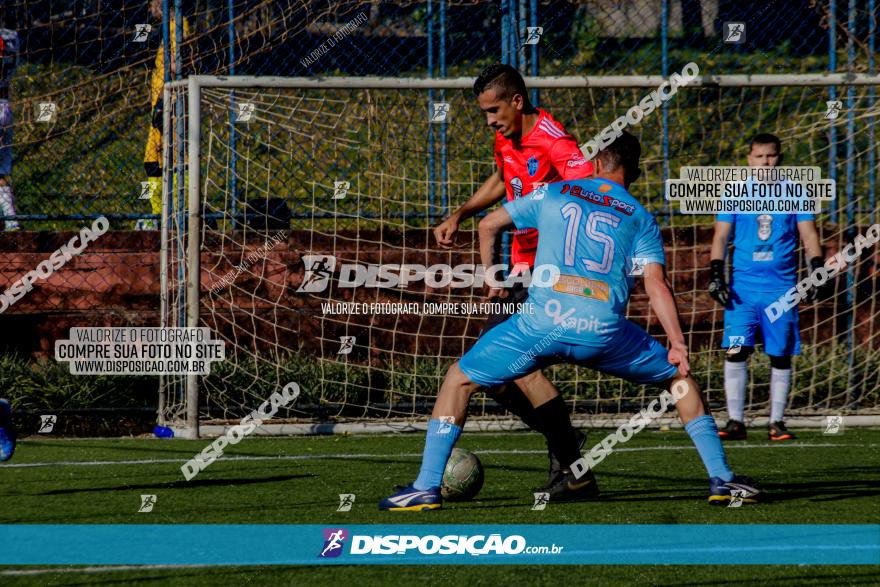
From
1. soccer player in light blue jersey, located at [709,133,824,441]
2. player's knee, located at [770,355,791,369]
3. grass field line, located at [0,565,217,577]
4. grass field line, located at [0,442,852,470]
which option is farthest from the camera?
player's knee, located at [770,355,791,369]

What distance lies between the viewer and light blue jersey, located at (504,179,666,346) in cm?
512

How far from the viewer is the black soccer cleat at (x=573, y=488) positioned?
579cm

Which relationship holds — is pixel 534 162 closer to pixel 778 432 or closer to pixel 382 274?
pixel 778 432

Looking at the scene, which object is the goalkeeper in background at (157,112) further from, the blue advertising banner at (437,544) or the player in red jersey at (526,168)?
the blue advertising banner at (437,544)

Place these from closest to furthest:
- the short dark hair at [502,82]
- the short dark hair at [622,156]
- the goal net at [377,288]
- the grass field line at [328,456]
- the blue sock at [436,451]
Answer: the blue sock at [436,451] < the short dark hair at [622,156] < the short dark hair at [502,82] < the grass field line at [328,456] < the goal net at [377,288]

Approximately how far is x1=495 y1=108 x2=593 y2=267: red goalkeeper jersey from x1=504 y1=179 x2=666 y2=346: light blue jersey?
2.30 feet

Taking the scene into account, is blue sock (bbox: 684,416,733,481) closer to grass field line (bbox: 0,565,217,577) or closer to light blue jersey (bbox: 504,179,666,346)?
light blue jersey (bbox: 504,179,666,346)

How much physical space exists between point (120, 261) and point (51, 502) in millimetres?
5122

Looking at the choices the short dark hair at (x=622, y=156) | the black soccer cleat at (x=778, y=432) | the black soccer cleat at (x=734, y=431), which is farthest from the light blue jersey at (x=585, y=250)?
the black soccer cleat at (x=778, y=432)

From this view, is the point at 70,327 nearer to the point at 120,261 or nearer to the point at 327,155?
the point at 120,261

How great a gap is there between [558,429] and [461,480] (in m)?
0.60

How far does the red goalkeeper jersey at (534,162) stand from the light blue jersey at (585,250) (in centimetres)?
70

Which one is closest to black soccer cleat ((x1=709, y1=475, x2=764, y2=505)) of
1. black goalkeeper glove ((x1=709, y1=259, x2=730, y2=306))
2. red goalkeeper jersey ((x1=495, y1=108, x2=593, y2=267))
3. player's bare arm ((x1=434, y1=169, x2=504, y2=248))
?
red goalkeeper jersey ((x1=495, y1=108, x2=593, y2=267))

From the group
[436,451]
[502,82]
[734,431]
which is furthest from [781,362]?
[436,451]
